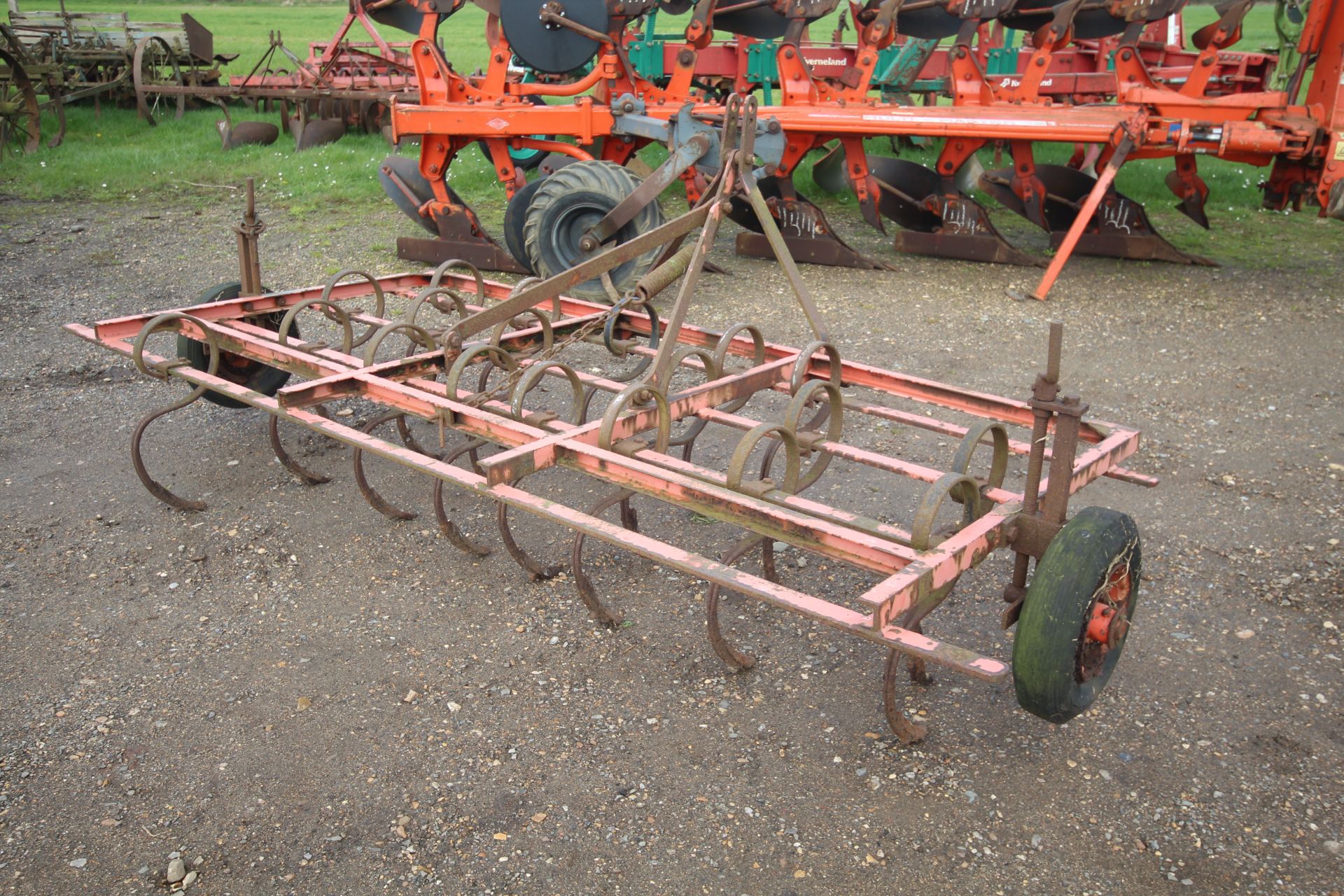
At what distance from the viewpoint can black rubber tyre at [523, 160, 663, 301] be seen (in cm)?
621

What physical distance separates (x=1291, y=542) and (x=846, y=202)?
6344 millimetres

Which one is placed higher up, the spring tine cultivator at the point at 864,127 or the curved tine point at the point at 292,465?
the spring tine cultivator at the point at 864,127

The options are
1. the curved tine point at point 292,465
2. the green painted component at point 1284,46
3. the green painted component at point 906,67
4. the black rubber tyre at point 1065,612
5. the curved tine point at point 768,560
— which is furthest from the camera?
the green painted component at point 906,67

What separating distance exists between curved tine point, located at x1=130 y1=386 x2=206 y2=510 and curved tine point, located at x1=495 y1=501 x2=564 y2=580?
1259mm

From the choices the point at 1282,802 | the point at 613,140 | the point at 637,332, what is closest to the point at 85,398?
the point at 637,332

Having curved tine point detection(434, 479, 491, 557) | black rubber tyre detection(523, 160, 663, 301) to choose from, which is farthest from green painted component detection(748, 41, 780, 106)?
curved tine point detection(434, 479, 491, 557)

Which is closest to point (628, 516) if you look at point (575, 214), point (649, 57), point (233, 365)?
point (233, 365)

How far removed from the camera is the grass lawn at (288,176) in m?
8.70

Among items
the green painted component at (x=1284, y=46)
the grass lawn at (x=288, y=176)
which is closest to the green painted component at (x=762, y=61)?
the grass lawn at (x=288, y=176)

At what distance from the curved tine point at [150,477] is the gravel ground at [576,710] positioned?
9 cm

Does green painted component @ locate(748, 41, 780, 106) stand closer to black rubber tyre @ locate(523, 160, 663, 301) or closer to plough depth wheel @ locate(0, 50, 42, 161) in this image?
black rubber tyre @ locate(523, 160, 663, 301)

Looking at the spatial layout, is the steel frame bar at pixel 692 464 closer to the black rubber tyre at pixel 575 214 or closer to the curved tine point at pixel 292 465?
the curved tine point at pixel 292 465

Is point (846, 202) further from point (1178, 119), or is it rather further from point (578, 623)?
point (578, 623)

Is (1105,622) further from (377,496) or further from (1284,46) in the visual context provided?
(1284,46)
